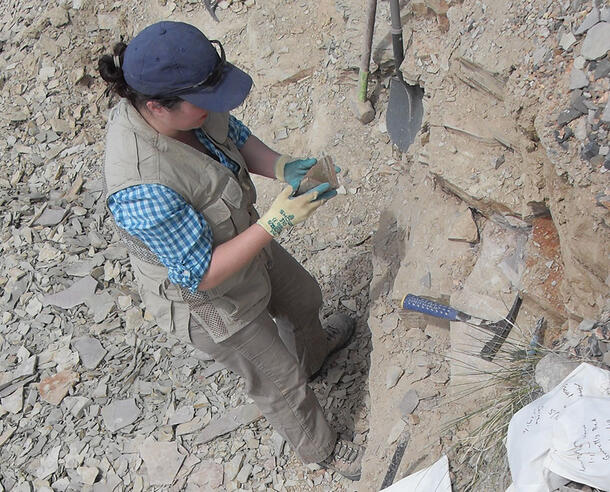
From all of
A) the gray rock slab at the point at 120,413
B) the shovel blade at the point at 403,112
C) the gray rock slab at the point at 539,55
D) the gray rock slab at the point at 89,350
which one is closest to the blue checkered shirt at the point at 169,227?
the gray rock slab at the point at 539,55

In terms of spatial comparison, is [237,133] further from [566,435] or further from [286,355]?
[566,435]

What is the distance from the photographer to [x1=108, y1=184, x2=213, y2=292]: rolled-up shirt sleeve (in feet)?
7.89

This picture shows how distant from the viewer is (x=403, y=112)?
4547mm

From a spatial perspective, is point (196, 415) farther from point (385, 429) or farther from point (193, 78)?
point (193, 78)

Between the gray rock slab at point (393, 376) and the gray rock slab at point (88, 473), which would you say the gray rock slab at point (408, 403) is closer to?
the gray rock slab at point (393, 376)

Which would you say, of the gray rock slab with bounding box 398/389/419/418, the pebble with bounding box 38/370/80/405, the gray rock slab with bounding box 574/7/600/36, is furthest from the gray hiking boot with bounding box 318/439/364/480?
the gray rock slab with bounding box 574/7/600/36

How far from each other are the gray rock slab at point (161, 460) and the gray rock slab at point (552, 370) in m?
2.62

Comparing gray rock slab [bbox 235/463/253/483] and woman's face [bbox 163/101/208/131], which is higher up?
woman's face [bbox 163/101/208/131]

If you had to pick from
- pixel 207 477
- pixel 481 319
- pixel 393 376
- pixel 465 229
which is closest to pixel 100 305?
pixel 207 477

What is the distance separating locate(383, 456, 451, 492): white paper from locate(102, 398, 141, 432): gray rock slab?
7.24ft

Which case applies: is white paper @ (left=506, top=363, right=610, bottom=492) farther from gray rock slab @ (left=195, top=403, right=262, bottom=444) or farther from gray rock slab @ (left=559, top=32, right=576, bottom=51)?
gray rock slab @ (left=195, top=403, right=262, bottom=444)

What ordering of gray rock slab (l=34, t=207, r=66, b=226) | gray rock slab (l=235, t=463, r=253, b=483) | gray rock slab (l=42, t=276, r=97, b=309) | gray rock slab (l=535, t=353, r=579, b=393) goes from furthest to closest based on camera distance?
gray rock slab (l=34, t=207, r=66, b=226) < gray rock slab (l=42, t=276, r=97, b=309) < gray rock slab (l=235, t=463, r=253, b=483) < gray rock slab (l=535, t=353, r=579, b=393)

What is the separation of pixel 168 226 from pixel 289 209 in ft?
1.82

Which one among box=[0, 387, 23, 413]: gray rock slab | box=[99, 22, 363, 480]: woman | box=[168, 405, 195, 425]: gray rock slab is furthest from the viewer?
box=[0, 387, 23, 413]: gray rock slab
